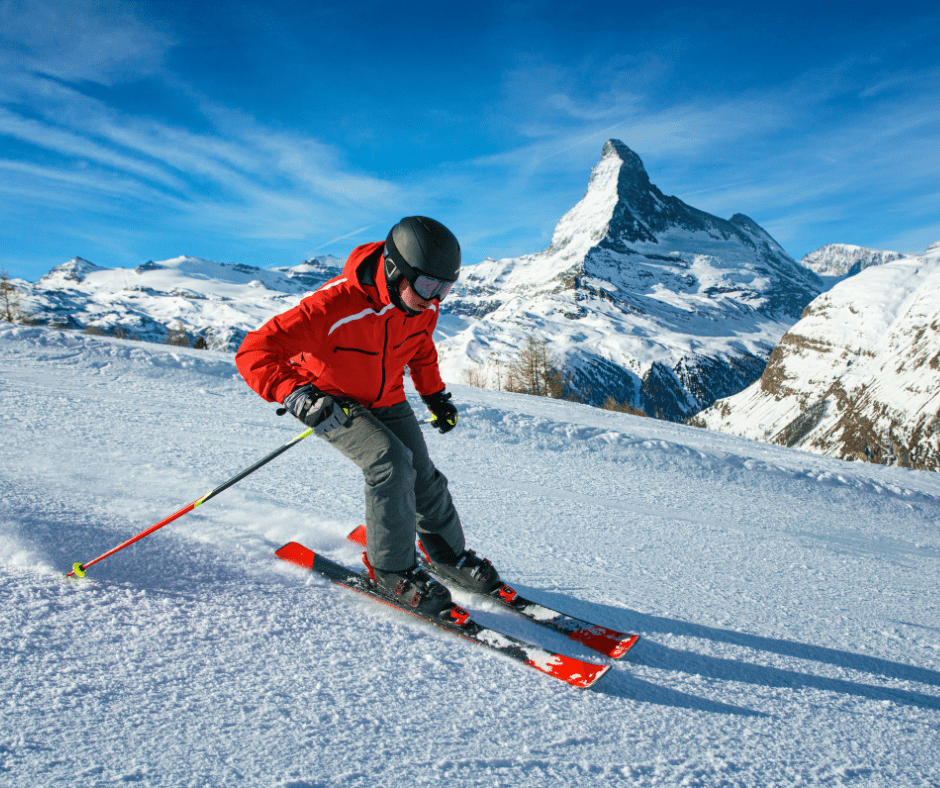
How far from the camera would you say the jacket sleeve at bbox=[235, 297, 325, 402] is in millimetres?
2275

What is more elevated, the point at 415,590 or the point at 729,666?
the point at 415,590

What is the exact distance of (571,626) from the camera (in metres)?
2.40

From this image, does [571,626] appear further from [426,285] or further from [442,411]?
[426,285]

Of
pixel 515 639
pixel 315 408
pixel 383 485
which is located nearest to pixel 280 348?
pixel 315 408

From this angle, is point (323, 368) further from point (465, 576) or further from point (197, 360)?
point (197, 360)

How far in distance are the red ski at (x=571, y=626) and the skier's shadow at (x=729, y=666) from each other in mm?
61

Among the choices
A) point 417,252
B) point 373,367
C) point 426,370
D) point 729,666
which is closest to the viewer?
point 729,666

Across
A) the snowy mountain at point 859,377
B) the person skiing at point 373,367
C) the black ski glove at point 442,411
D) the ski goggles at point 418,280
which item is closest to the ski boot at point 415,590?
the person skiing at point 373,367

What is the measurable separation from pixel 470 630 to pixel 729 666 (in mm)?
1067

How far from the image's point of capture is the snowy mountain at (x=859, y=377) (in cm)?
8881

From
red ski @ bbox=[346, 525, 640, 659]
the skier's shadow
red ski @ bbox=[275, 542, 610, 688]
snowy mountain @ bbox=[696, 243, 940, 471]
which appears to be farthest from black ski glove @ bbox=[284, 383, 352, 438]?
snowy mountain @ bbox=[696, 243, 940, 471]

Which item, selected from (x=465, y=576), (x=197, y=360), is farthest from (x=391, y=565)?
(x=197, y=360)

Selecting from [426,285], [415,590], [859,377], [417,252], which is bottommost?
[415,590]

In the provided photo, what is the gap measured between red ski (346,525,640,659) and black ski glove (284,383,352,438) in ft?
3.74
